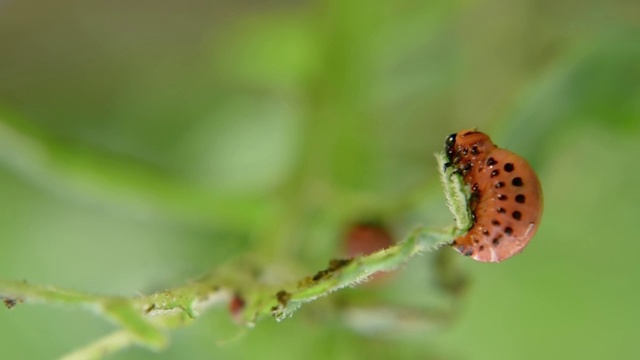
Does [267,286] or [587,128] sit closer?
[267,286]

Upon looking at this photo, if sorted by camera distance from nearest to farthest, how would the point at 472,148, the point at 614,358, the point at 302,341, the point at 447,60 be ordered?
the point at 472,148 < the point at 302,341 < the point at 614,358 < the point at 447,60

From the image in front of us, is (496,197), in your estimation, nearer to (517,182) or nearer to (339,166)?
(517,182)

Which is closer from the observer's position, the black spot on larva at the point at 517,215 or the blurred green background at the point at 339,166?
the black spot on larva at the point at 517,215

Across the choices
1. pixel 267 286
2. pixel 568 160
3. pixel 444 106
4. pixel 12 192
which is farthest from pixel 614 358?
pixel 12 192

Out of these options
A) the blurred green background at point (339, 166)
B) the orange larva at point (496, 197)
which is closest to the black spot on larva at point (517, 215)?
the orange larva at point (496, 197)

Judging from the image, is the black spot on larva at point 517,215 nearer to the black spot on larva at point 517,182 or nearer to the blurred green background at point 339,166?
the black spot on larva at point 517,182

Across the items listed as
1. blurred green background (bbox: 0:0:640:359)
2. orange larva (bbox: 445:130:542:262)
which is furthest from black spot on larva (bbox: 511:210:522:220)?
blurred green background (bbox: 0:0:640:359)

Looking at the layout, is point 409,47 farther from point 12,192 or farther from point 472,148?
point 12,192
